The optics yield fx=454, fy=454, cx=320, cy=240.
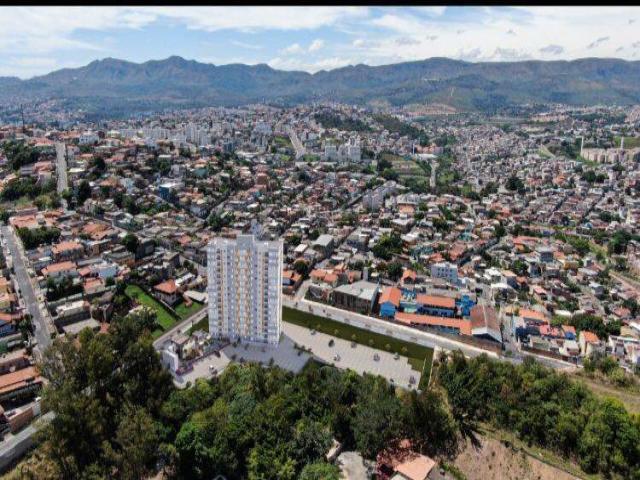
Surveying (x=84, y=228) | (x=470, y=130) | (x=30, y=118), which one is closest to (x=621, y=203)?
(x=84, y=228)

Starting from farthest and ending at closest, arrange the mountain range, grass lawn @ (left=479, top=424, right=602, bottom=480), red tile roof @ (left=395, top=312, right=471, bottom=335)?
the mountain range, red tile roof @ (left=395, top=312, right=471, bottom=335), grass lawn @ (left=479, top=424, right=602, bottom=480)

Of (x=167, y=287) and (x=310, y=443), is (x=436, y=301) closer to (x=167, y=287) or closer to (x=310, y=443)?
(x=310, y=443)

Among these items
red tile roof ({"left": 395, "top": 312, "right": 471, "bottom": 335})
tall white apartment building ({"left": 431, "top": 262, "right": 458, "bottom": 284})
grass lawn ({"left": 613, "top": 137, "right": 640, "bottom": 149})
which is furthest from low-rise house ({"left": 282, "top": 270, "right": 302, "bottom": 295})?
grass lawn ({"left": 613, "top": 137, "right": 640, "bottom": 149})

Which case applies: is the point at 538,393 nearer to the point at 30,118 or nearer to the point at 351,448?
the point at 351,448

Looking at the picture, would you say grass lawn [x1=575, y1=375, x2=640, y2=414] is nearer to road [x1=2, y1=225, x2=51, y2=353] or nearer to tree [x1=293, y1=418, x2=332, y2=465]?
tree [x1=293, y1=418, x2=332, y2=465]

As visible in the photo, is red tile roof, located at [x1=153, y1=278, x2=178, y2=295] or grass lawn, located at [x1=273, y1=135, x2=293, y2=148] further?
grass lawn, located at [x1=273, y1=135, x2=293, y2=148]

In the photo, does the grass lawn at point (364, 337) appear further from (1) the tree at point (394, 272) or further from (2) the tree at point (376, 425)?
(1) the tree at point (394, 272)

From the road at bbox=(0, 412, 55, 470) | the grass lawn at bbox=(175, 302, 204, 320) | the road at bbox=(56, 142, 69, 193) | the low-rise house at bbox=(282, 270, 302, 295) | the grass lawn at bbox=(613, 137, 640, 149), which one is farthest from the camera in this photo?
the grass lawn at bbox=(613, 137, 640, 149)

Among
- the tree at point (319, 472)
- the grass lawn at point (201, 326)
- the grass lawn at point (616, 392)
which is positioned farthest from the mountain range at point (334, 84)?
the grass lawn at point (616, 392)
